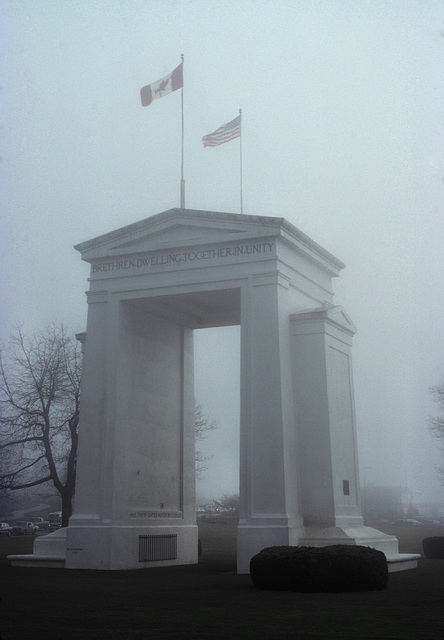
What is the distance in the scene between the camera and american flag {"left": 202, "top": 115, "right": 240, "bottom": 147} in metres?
25.2

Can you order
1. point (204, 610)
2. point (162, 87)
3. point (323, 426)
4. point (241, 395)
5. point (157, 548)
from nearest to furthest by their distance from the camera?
point (204, 610)
point (241, 395)
point (323, 426)
point (157, 548)
point (162, 87)

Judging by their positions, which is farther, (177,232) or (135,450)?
(135,450)

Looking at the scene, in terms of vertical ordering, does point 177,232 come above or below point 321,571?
above

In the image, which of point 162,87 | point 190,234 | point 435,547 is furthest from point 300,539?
point 162,87

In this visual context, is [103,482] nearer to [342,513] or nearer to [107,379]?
[107,379]

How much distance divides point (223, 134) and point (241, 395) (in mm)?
9731

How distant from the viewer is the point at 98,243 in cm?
2436

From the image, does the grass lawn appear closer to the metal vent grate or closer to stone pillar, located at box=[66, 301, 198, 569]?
stone pillar, located at box=[66, 301, 198, 569]

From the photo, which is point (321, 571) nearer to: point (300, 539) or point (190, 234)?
point (300, 539)

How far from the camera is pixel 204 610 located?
11.1m

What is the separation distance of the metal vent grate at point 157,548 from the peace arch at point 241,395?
2.2 inches

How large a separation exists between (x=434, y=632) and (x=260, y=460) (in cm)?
1195

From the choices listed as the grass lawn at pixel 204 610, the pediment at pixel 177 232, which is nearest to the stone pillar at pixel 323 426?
the pediment at pixel 177 232

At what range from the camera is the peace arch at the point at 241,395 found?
20.7 meters
